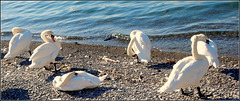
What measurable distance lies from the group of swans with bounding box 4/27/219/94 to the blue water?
2.65 metres

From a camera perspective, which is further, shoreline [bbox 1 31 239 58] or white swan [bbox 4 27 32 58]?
shoreline [bbox 1 31 239 58]

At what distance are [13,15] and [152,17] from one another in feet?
38.3

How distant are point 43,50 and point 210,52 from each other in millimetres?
5118

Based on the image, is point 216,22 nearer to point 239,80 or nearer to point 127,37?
point 127,37

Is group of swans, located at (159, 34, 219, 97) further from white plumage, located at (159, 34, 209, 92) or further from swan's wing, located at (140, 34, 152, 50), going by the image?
swan's wing, located at (140, 34, 152, 50)

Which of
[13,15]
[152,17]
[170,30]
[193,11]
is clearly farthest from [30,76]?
[13,15]

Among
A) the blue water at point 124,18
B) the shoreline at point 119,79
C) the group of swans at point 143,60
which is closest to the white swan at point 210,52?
the group of swans at point 143,60

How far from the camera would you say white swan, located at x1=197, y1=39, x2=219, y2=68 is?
280 inches

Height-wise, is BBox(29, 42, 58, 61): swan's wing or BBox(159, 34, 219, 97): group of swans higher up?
BBox(29, 42, 58, 61): swan's wing

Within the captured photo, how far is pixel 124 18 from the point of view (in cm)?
1639

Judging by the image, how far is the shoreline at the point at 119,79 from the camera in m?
6.05

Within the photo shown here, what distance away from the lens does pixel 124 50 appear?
1078 cm

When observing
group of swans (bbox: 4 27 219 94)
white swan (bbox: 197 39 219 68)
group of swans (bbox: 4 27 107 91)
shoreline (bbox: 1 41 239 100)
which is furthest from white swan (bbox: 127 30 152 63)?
group of swans (bbox: 4 27 107 91)

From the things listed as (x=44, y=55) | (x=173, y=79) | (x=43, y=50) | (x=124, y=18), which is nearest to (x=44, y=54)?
(x=44, y=55)
